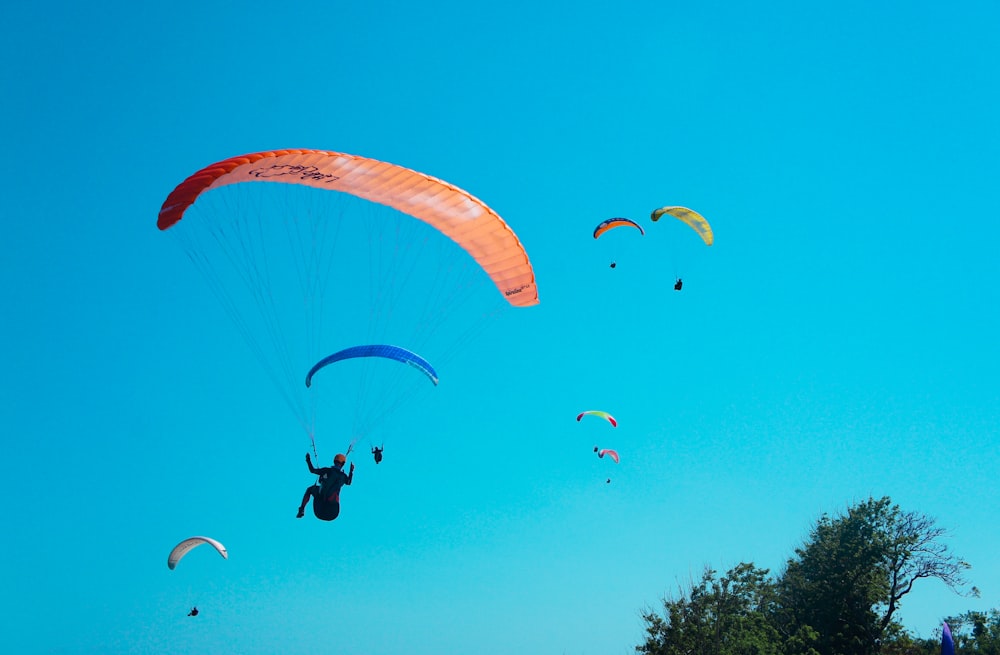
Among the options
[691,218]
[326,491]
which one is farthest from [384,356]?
[691,218]

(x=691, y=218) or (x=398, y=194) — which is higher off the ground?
(x=691, y=218)

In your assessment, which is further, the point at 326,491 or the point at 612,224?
the point at 612,224

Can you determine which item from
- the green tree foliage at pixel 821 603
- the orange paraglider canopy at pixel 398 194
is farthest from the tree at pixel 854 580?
the orange paraglider canopy at pixel 398 194

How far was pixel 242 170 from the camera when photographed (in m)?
16.7

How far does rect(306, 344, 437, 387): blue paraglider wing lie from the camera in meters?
19.4

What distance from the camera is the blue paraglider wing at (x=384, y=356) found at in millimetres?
19422

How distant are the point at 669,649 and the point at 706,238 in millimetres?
15658

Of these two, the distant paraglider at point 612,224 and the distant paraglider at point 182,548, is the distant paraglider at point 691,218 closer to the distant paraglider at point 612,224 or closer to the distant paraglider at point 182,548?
the distant paraglider at point 612,224

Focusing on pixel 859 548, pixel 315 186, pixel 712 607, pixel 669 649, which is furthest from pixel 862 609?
pixel 315 186

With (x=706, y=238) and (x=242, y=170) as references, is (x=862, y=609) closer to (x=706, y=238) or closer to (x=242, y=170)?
(x=706, y=238)

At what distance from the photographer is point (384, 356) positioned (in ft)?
64.4

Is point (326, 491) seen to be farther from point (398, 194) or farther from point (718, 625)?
point (718, 625)

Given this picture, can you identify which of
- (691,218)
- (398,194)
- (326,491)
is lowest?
(326,491)

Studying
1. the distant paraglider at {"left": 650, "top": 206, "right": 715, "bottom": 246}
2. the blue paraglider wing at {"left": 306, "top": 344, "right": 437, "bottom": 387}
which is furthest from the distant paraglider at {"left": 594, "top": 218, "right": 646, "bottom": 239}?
the blue paraglider wing at {"left": 306, "top": 344, "right": 437, "bottom": 387}
